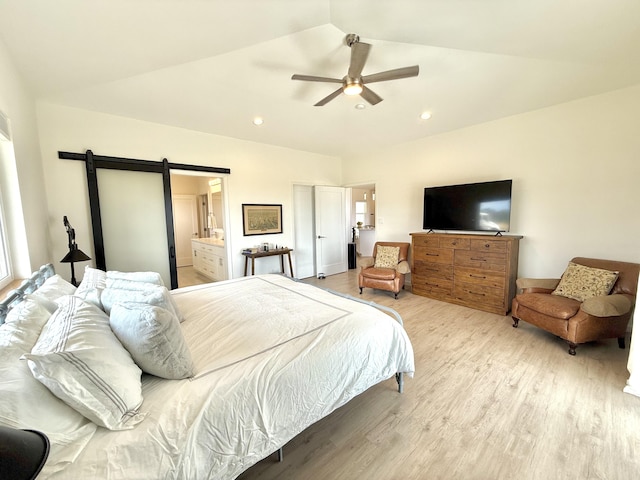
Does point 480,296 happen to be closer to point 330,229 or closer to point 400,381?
point 400,381

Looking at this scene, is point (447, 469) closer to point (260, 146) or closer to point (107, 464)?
point (107, 464)

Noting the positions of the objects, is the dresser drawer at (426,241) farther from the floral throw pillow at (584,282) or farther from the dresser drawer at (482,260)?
the floral throw pillow at (584,282)

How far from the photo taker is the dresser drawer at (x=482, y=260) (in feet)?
11.1

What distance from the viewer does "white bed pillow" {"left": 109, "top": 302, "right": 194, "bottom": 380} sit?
1168mm

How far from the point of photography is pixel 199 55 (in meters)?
2.29

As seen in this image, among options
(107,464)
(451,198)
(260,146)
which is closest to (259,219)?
(260,146)

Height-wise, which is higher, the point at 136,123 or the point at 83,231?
the point at 136,123

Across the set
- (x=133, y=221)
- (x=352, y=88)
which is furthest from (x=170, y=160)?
(x=352, y=88)

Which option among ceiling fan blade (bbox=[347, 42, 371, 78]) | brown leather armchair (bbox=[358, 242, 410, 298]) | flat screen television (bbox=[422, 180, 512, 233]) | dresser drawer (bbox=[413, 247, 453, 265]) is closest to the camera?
ceiling fan blade (bbox=[347, 42, 371, 78])

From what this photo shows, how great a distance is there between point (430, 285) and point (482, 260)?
0.88 metres

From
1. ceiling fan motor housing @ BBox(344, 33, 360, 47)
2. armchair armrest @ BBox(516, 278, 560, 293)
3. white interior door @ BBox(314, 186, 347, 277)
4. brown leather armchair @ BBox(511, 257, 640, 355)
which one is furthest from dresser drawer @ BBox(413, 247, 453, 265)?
ceiling fan motor housing @ BBox(344, 33, 360, 47)

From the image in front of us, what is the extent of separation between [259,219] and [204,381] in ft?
12.7

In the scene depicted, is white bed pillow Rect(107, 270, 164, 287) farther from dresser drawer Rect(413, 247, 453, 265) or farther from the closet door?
dresser drawer Rect(413, 247, 453, 265)

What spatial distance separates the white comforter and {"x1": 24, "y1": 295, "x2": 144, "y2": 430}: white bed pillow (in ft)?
0.22
